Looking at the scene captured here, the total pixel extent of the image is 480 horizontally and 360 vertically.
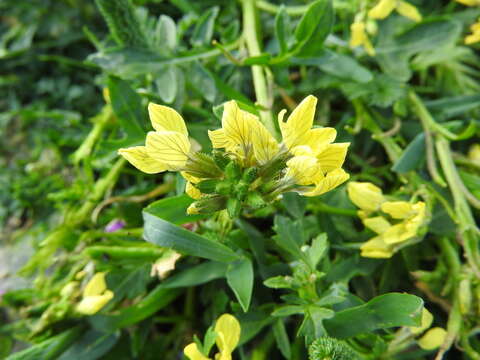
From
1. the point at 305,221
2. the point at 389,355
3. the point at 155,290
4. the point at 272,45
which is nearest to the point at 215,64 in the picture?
the point at 272,45

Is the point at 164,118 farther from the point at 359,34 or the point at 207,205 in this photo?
the point at 359,34

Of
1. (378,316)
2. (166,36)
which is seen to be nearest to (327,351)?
(378,316)

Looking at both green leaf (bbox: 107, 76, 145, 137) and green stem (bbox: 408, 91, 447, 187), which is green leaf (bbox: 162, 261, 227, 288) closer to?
green leaf (bbox: 107, 76, 145, 137)

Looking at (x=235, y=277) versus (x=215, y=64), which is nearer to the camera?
(x=235, y=277)

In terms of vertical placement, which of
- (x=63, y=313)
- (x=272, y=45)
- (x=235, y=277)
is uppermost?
(x=272, y=45)

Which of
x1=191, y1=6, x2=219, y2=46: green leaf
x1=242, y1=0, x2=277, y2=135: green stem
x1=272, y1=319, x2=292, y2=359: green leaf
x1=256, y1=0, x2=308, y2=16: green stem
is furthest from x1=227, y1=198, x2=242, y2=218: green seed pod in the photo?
x1=256, y1=0, x2=308, y2=16: green stem

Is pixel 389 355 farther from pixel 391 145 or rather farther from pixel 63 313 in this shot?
pixel 63 313
